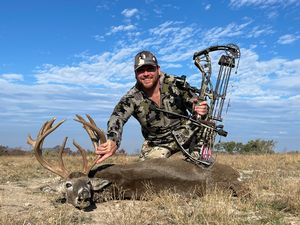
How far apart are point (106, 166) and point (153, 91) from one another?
1.39 m

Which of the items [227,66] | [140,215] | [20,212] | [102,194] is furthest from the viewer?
[227,66]

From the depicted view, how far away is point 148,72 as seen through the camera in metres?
6.07

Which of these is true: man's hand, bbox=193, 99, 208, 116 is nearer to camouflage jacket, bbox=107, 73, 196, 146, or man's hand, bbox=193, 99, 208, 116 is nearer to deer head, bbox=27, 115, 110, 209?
camouflage jacket, bbox=107, 73, 196, 146

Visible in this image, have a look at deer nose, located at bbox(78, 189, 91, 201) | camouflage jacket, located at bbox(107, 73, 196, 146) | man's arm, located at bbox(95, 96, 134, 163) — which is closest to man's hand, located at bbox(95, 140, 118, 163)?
man's arm, located at bbox(95, 96, 134, 163)

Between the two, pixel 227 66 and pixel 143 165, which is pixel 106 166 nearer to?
pixel 143 165

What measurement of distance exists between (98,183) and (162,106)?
1.65 m

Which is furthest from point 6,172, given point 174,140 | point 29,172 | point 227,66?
point 227,66

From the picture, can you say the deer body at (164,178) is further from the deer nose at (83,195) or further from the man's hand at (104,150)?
the deer nose at (83,195)

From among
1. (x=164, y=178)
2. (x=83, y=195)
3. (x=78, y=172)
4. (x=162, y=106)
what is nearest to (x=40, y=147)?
(x=78, y=172)

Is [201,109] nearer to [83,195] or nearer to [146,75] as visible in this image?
[146,75]

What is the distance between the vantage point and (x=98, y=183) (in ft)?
16.7

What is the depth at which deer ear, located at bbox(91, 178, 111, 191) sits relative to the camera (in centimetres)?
507

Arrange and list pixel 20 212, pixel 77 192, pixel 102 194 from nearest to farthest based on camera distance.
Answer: pixel 20 212
pixel 77 192
pixel 102 194

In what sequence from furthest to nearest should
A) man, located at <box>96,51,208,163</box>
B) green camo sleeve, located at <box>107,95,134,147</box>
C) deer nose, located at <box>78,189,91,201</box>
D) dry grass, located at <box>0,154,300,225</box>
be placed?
man, located at <box>96,51,208,163</box> → green camo sleeve, located at <box>107,95,134,147</box> → deer nose, located at <box>78,189,91,201</box> → dry grass, located at <box>0,154,300,225</box>
